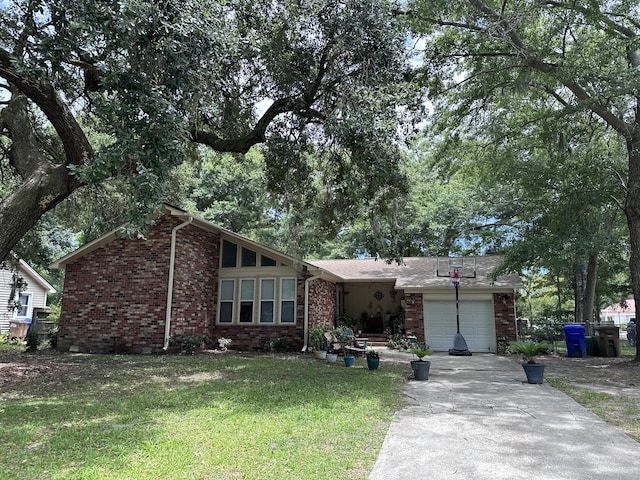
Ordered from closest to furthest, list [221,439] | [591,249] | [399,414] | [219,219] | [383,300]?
1. [221,439]
2. [399,414]
3. [591,249]
4. [383,300]
5. [219,219]

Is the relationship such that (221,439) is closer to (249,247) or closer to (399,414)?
(399,414)

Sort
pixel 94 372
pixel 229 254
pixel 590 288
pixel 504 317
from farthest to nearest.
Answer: pixel 590 288 < pixel 504 317 < pixel 229 254 < pixel 94 372

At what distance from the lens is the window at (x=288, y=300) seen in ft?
47.7

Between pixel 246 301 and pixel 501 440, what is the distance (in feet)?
36.6

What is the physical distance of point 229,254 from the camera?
15398mm

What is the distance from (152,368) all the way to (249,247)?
19.8 feet

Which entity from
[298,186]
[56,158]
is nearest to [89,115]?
[56,158]

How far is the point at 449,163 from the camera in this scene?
1709 cm

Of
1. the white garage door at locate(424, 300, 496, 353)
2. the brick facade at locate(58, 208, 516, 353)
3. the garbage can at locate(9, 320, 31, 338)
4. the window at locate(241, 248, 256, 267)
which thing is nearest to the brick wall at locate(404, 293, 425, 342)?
the white garage door at locate(424, 300, 496, 353)

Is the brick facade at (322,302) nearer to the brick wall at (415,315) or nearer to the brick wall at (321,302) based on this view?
the brick wall at (321,302)

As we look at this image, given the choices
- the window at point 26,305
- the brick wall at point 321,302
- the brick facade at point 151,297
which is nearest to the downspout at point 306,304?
the brick facade at point 151,297

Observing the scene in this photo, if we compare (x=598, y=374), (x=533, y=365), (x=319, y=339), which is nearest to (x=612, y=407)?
(x=533, y=365)

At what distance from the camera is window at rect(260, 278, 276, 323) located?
48.4ft

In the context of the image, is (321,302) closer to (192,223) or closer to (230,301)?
(230,301)
